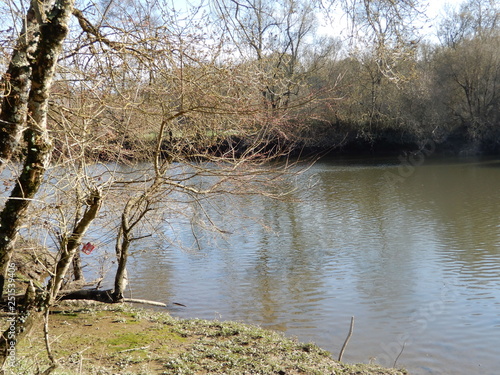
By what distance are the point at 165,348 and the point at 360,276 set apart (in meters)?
5.00

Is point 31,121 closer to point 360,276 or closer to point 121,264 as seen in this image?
point 121,264

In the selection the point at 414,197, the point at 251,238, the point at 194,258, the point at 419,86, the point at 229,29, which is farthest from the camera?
the point at 419,86

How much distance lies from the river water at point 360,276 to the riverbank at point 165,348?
0.95m

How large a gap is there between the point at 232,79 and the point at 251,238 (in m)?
7.40

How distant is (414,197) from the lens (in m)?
17.5

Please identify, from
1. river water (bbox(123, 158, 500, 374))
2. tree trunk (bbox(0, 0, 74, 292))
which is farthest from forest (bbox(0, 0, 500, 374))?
river water (bbox(123, 158, 500, 374))

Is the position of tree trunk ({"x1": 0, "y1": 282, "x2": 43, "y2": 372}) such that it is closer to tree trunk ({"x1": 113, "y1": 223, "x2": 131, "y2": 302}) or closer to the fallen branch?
tree trunk ({"x1": 113, "y1": 223, "x2": 131, "y2": 302})

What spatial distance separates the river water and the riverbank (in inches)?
37.2

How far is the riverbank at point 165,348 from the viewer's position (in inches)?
196

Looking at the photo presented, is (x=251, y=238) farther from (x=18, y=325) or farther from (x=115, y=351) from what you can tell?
(x=18, y=325)

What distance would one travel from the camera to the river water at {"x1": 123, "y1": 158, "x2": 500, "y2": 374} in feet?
22.8

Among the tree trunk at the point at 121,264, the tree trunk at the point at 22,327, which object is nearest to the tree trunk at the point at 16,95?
the tree trunk at the point at 22,327

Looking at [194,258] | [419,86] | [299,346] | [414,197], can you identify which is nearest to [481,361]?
[299,346]

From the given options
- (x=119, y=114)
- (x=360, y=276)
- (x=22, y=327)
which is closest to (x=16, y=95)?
(x=22, y=327)
